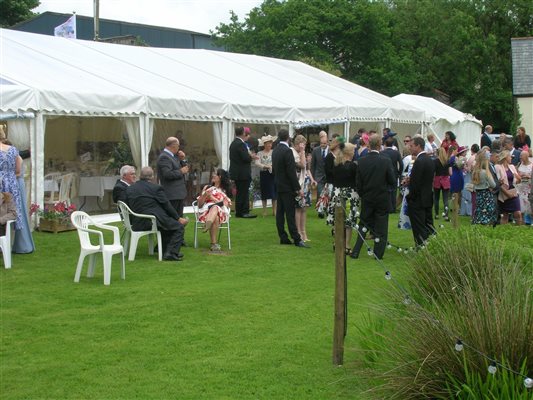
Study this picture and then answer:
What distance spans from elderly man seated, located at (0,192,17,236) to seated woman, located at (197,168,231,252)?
108 inches

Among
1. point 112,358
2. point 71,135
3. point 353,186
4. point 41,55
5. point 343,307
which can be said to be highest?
point 41,55

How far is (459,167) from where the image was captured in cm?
1619

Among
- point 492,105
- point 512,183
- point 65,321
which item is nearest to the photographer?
point 65,321

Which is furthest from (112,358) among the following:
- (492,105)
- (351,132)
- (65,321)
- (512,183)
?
(492,105)

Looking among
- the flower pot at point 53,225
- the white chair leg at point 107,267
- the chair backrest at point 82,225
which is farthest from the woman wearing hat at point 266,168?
the white chair leg at point 107,267

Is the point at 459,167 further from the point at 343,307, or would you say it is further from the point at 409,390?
the point at 409,390

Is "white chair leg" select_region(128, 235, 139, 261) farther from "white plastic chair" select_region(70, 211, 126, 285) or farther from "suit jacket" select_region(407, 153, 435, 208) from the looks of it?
"suit jacket" select_region(407, 153, 435, 208)

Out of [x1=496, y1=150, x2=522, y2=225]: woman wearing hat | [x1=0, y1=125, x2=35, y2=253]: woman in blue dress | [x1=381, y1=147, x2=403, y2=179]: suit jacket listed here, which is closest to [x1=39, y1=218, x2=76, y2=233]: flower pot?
[x1=0, y1=125, x2=35, y2=253]: woman in blue dress

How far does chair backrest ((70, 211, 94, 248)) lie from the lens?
915cm

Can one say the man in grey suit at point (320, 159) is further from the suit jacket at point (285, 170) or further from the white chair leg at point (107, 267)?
the white chair leg at point (107, 267)

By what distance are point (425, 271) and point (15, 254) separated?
7.23m

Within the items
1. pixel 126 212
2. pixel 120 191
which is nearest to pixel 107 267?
pixel 126 212

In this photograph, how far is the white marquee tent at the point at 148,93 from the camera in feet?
43.8

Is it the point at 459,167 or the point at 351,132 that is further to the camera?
the point at 351,132
